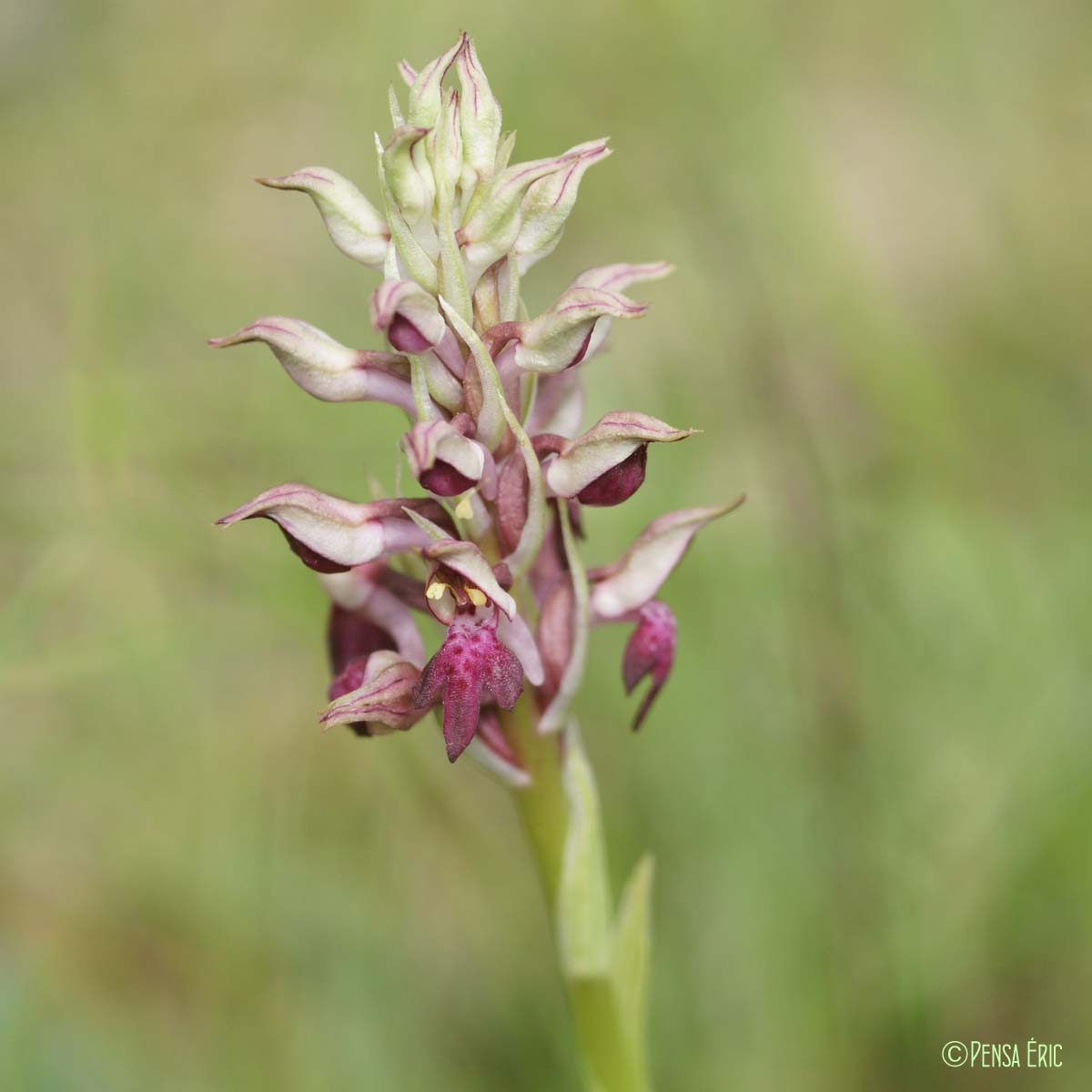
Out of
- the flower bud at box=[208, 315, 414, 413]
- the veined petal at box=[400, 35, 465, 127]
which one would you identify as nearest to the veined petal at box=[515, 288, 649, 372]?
the flower bud at box=[208, 315, 414, 413]

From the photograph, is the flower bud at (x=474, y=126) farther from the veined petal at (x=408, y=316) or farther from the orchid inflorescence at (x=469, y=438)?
the veined petal at (x=408, y=316)

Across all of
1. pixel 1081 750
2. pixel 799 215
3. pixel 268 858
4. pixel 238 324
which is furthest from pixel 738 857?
pixel 238 324

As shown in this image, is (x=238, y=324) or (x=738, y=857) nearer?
(x=738, y=857)

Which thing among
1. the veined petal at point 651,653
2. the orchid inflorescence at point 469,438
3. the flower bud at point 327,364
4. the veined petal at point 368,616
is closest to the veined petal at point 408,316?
the orchid inflorescence at point 469,438

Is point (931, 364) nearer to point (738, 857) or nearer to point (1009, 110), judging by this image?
point (1009, 110)

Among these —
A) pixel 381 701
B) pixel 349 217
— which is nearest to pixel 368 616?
pixel 381 701

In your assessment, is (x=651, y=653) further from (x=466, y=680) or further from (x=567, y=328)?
(x=567, y=328)
